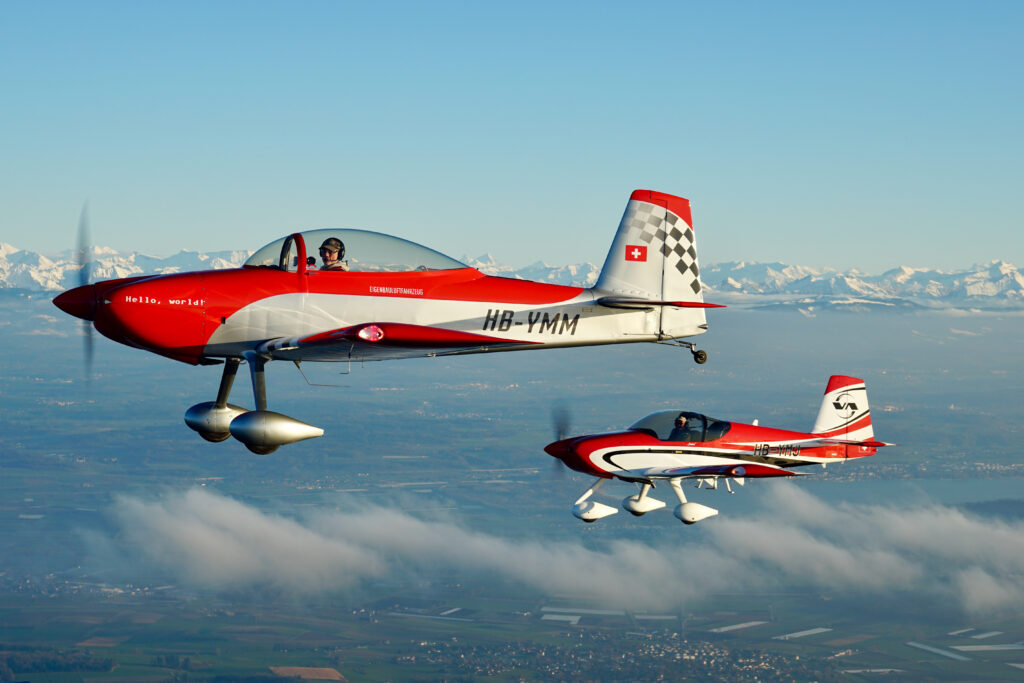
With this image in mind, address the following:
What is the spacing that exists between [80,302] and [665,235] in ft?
37.3

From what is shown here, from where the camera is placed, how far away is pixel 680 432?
2739 centimetres

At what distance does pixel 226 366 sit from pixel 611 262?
313 inches

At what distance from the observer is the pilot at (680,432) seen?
27.3 meters

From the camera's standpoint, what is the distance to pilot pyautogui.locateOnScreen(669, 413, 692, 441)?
27.3m

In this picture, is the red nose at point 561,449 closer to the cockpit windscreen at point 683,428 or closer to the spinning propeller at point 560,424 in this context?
the spinning propeller at point 560,424

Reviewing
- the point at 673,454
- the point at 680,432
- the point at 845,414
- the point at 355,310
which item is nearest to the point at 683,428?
the point at 680,432

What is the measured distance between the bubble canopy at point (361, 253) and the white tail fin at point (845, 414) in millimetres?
18606

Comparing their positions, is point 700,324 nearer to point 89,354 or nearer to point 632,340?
point 632,340

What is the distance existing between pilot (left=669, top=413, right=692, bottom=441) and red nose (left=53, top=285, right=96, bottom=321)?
50.2ft

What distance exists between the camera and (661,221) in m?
21.1

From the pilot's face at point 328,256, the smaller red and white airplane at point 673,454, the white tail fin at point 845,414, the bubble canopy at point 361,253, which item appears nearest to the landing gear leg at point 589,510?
the smaller red and white airplane at point 673,454

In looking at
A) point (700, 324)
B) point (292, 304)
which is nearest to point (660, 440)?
point (700, 324)

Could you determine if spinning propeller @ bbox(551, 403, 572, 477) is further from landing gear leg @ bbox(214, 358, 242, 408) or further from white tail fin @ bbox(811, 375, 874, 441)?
landing gear leg @ bbox(214, 358, 242, 408)

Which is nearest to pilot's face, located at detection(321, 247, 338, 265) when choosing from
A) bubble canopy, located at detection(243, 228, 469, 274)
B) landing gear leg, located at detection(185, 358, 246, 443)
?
bubble canopy, located at detection(243, 228, 469, 274)
